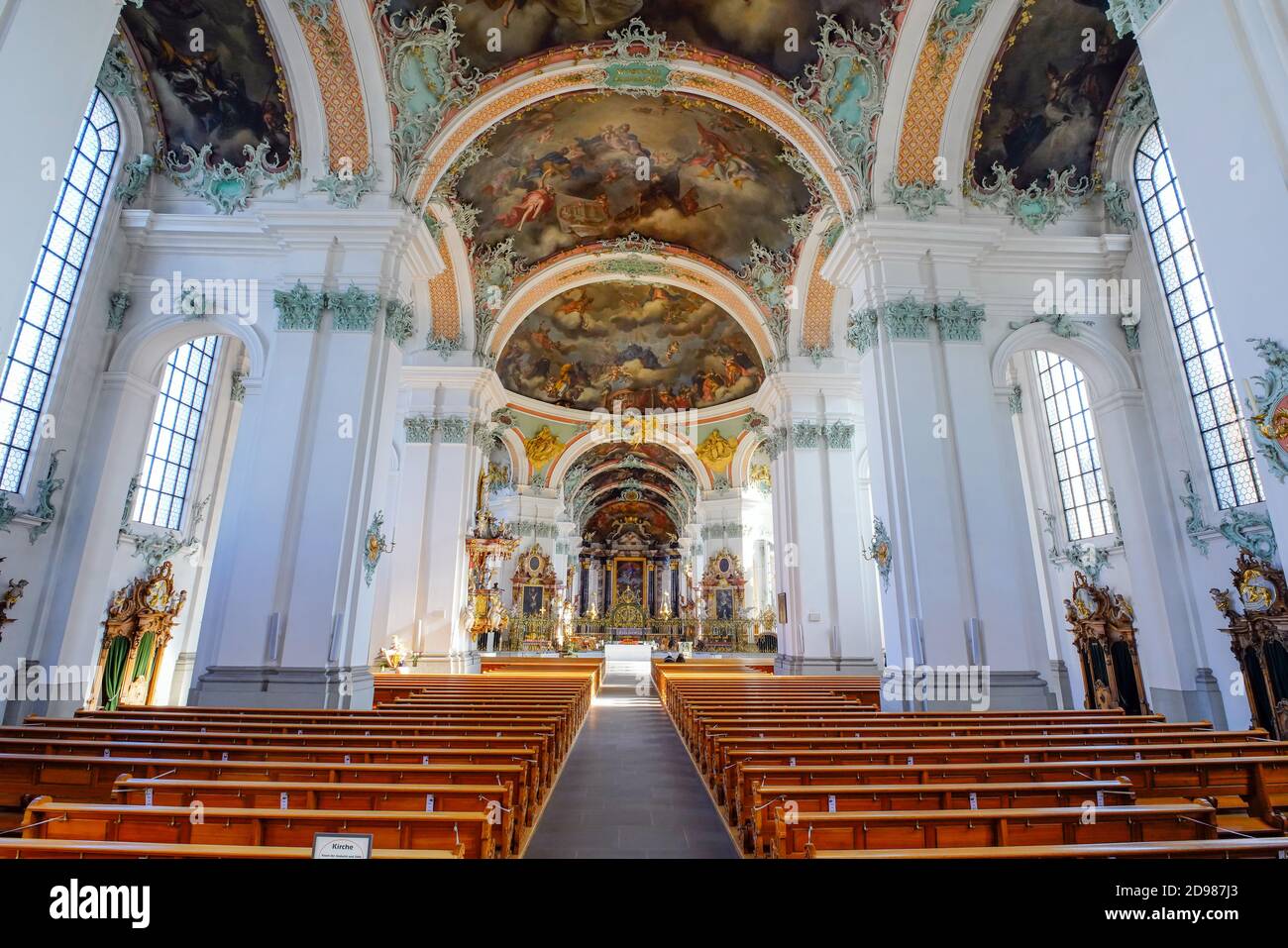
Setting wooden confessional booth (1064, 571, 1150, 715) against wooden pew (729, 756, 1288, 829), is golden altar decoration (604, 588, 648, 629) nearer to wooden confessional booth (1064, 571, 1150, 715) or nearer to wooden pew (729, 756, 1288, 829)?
wooden confessional booth (1064, 571, 1150, 715)

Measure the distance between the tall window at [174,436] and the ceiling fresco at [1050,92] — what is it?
51.0 ft

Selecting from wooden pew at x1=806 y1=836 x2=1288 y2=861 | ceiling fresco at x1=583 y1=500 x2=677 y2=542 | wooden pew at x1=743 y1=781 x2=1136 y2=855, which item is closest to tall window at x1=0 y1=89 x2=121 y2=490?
wooden pew at x1=743 y1=781 x2=1136 y2=855

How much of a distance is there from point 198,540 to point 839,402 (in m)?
15.0

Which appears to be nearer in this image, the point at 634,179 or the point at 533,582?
the point at 634,179

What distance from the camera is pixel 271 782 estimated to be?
373 cm

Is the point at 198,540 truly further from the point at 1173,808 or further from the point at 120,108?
the point at 1173,808

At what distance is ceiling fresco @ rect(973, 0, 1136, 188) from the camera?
386 inches

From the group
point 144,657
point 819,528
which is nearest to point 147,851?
point 144,657

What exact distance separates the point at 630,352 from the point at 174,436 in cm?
1670

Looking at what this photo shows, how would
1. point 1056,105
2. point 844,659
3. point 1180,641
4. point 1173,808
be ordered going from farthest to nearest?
point 844,659
point 1056,105
point 1180,641
point 1173,808

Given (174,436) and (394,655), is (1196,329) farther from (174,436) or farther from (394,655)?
(174,436)

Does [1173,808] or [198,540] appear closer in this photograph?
[1173,808]

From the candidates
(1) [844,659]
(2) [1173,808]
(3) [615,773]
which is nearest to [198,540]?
(3) [615,773]

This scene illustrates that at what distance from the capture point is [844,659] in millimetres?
14438
